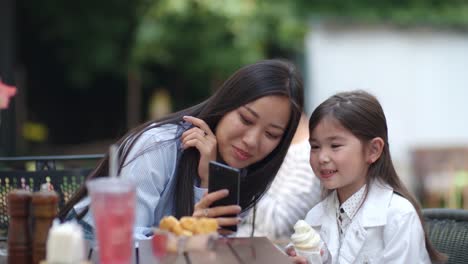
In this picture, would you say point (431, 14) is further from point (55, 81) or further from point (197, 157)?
point (197, 157)

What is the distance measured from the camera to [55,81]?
898 cm

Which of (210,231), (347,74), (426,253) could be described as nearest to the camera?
(210,231)

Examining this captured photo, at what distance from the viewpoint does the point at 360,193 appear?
2.52 m

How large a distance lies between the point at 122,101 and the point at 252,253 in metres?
7.55

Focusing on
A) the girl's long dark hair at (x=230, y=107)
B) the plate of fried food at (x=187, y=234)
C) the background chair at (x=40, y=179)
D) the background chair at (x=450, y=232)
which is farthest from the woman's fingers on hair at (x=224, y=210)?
the background chair at (x=450, y=232)

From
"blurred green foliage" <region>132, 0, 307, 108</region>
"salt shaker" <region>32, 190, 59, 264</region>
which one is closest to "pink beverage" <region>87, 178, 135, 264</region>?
"salt shaker" <region>32, 190, 59, 264</region>

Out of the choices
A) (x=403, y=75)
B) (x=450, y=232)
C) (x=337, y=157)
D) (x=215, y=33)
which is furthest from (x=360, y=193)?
(x=403, y=75)

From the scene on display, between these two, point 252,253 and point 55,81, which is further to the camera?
point 55,81

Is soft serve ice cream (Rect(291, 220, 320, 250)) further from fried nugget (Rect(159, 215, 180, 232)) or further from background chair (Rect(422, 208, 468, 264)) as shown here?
background chair (Rect(422, 208, 468, 264))

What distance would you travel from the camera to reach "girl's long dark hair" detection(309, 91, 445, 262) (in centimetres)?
251

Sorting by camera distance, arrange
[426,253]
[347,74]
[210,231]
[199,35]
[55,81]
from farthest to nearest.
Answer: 1. [55,81]
2. [347,74]
3. [199,35]
4. [426,253]
5. [210,231]

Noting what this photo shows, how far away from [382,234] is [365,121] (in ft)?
1.21

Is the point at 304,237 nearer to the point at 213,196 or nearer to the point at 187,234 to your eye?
the point at 213,196

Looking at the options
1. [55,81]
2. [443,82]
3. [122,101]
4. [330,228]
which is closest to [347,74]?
[443,82]
